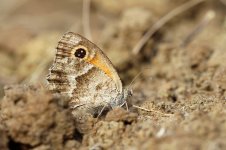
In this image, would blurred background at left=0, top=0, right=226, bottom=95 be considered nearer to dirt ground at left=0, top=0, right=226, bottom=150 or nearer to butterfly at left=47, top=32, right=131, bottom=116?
dirt ground at left=0, top=0, right=226, bottom=150

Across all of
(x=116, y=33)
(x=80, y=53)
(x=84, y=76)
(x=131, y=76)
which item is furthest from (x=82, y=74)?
(x=116, y=33)

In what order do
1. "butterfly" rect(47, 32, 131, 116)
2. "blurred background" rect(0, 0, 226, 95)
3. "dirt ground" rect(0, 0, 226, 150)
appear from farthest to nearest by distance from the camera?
1. "blurred background" rect(0, 0, 226, 95)
2. "butterfly" rect(47, 32, 131, 116)
3. "dirt ground" rect(0, 0, 226, 150)

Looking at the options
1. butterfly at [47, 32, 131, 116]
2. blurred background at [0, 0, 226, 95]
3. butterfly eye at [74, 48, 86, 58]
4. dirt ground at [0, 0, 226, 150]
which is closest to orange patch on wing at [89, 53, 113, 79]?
butterfly at [47, 32, 131, 116]

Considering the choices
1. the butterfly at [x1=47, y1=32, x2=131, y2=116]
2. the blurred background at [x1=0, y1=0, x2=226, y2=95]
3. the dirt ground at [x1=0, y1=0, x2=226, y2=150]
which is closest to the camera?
the dirt ground at [x1=0, y1=0, x2=226, y2=150]

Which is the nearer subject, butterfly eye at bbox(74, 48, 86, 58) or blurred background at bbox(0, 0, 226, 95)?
butterfly eye at bbox(74, 48, 86, 58)

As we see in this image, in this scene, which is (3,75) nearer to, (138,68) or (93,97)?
(138,68)

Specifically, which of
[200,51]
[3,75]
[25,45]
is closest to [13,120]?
[200,51]
